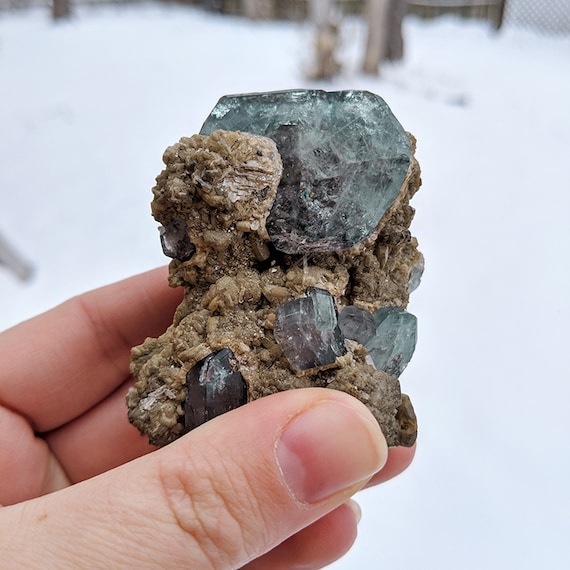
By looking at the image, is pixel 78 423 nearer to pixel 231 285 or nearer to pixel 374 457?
pixel 231 285

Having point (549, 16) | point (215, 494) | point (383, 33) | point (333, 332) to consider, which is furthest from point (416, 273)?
point (549, 16)

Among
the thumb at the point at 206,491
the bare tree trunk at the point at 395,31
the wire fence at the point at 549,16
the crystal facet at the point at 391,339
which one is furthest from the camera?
the bare tree trunk at the point at 395,31

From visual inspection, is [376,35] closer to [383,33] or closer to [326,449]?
[383,33]

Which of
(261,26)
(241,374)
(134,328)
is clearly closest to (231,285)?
(241,374)

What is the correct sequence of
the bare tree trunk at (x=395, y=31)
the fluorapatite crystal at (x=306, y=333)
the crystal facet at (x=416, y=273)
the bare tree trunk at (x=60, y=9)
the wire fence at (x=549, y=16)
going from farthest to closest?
the bare tree trunk at (x=60, y=9) → the bare tree trunk at (x=395, y=31) → the wire fence at (x=549, y=16) → the crystal facet at (x=416, y=273) → the fluorapatite crystal at (x=306, y=333)

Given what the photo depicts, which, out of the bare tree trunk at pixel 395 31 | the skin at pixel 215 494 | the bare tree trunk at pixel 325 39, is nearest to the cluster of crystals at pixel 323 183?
the skin at pixel 215 494

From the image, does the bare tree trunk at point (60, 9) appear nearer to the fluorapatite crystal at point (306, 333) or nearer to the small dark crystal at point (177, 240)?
the small dark crystal at point (177, 240)
